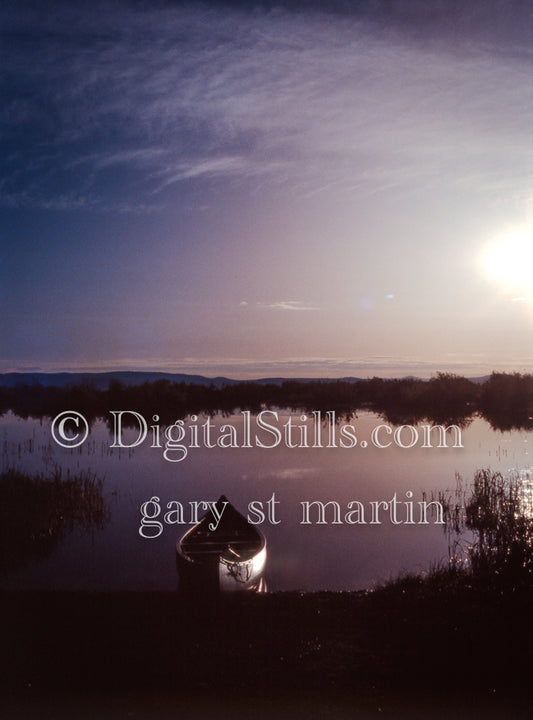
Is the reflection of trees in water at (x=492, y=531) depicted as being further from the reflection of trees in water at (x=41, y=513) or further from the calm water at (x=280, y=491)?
the reflection of trees in water at (x=41, y=513)

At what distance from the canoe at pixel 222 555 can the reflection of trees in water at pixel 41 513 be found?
3.56m

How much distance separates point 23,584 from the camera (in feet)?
34.3

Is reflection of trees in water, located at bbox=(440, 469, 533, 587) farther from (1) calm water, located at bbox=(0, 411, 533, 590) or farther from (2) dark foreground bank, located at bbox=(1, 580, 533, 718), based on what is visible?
(2) dark foreground bank, located at bbox=(1, 580, 533, 718)

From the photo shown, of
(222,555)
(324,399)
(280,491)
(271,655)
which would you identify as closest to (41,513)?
(222,555)

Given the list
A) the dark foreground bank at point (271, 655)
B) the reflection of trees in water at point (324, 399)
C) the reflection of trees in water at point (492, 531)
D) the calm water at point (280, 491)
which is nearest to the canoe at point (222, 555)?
the dark foreground bank at point (271, 655)

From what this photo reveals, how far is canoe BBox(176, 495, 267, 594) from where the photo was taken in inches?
325

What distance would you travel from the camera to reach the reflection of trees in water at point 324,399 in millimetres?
38375

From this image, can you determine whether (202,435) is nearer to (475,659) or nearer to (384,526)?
(384,526)

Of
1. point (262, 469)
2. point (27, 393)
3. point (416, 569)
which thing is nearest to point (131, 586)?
point (416, 569)

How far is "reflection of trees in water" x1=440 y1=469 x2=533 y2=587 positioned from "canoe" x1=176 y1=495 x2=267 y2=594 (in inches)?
137

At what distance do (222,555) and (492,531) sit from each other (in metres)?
6.58

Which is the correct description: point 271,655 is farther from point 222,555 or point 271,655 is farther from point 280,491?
point 280,491

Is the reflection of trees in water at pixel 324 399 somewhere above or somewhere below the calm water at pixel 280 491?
above

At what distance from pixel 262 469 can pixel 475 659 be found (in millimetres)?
15506
